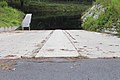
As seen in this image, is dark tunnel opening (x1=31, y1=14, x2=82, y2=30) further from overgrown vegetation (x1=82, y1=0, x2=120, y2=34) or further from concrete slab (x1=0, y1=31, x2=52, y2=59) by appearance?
concrete slab (x1=0, y1=31, x2=52, y2=59)

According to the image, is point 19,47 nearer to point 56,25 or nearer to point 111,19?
point 111,19

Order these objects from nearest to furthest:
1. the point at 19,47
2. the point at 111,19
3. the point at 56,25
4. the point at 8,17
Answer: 1. the point at 19,47
2. the point at 111,19
3. the point at 56,25
4. the point at 8,17

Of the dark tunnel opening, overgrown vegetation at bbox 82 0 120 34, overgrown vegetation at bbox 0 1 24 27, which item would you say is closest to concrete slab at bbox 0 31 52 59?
overgrown vegetation at bbox 82 0 120 34

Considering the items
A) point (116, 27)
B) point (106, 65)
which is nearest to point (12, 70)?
point (106, 65)

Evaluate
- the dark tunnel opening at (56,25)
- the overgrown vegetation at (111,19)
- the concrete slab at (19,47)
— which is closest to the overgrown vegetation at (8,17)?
the dark tunnel opening at (56,25)

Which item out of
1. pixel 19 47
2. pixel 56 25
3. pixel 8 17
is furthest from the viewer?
pixel 8 17

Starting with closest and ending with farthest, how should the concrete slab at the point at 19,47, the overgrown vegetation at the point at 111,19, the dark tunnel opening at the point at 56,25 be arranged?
the concrete slab at the point at 19,47 < the overgrown vegetation at the point at 111,19 < the dark tunnel opening at the point at 56,25

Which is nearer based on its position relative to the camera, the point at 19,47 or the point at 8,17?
the point at 19,47

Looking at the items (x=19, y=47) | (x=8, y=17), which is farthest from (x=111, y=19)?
(x=8, y=17)

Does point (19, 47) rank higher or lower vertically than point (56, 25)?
higher

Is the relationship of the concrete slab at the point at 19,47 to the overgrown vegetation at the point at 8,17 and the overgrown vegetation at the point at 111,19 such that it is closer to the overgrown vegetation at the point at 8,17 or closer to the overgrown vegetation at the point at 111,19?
the overgrown vegetation at the point at 111,19

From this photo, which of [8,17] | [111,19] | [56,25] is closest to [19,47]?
[111,19]

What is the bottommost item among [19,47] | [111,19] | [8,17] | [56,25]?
[56,25]

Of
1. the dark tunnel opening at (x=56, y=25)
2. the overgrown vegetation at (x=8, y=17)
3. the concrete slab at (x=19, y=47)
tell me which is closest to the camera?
the concrete slab at (x=19, y=47)
